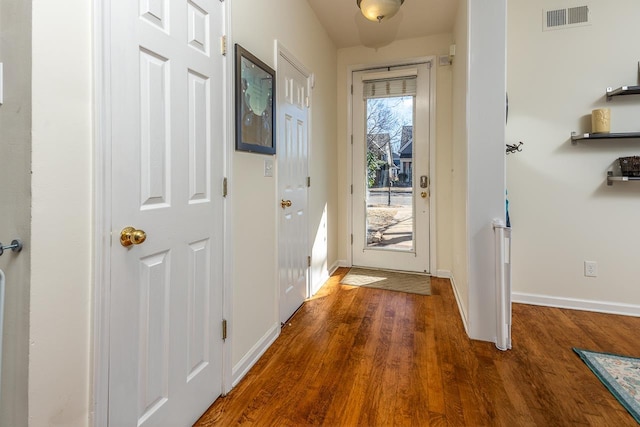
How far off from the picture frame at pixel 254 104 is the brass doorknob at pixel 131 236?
0.78 metres

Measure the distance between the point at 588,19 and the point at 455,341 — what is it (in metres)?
2.76

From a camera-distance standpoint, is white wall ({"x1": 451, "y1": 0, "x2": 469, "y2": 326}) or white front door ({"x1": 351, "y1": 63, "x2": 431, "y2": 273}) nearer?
white wall ({"x1": 451, "y1": 0, "x2": 469, "y2": 326})

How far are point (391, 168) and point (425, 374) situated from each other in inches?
95.9

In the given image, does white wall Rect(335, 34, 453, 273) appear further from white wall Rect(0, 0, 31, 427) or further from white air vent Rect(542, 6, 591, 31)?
white wall Rect(0, 0, 31, 427)

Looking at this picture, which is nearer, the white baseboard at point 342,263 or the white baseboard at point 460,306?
the white baseboard at point 460,306

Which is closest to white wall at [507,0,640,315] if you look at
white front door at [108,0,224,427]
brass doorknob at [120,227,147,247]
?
white front door at [108,0,224,427]

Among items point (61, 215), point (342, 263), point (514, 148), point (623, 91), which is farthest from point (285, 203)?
point (623, 91)

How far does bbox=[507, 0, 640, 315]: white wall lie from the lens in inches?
99.1

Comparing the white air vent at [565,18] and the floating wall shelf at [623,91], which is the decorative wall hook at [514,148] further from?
Result: the white air vent at [565,18]

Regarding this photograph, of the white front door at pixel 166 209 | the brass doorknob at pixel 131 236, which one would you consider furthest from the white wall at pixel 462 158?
the brass doorknob at pixel 131 236

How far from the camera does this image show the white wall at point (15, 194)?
828 mm

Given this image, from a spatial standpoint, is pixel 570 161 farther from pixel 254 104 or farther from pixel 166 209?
pixel 166 209

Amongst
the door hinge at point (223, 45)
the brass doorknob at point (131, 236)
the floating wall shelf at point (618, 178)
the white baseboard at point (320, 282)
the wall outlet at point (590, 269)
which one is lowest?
the white baseboard at point (320, 282)

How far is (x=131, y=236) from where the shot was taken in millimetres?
1079
